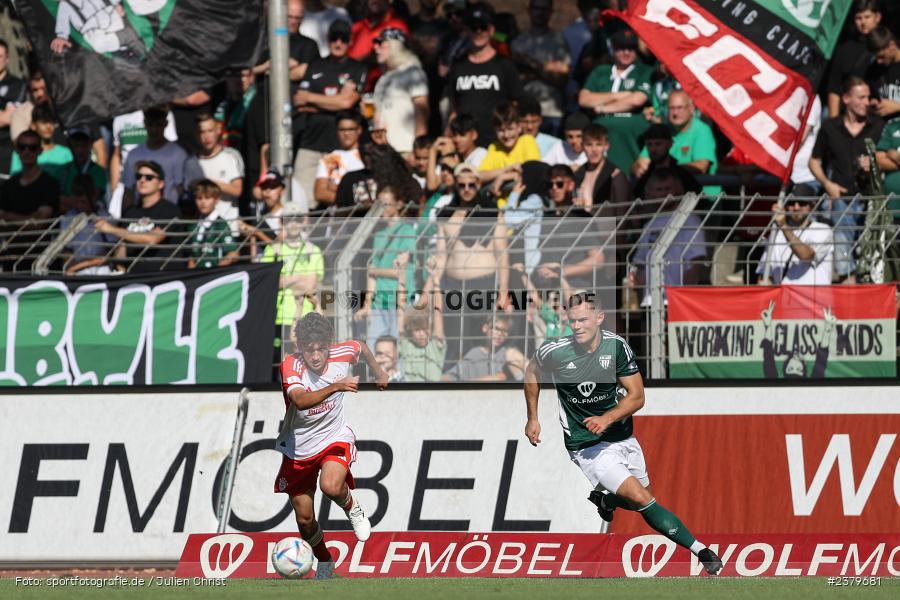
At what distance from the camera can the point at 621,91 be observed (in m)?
15.8

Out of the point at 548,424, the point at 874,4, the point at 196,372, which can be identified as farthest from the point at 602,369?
the point at 874,4

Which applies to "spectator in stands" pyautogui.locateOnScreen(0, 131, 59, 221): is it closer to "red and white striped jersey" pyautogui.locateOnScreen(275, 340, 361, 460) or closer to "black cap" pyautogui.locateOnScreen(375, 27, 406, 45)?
"black cap" pyautogui.locateOnScreen(375, 27, 406, 45)

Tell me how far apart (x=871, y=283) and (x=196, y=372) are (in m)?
5.40

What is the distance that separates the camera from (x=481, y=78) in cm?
1606

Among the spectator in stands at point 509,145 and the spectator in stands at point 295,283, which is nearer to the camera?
the spectator in stands at point 295,283

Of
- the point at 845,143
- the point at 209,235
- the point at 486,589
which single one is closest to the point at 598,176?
the point at 845,143

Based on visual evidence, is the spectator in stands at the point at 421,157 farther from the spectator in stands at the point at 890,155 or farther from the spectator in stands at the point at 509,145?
the spectator in stands at the point at 890,155

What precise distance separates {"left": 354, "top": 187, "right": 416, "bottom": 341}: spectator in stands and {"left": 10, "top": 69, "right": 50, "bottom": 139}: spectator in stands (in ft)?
21.7

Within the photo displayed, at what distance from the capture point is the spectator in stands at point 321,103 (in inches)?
660

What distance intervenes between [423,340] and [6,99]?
817 cm

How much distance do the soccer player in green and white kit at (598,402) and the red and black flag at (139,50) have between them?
20.0ft

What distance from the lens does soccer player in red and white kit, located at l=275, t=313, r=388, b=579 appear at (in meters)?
10.6

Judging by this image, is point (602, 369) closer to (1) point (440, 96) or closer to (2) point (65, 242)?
(2) point (65, 242)

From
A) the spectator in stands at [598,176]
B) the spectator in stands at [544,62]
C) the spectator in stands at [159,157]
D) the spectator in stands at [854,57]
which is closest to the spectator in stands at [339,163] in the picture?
the spectator in stands at [159,157]
